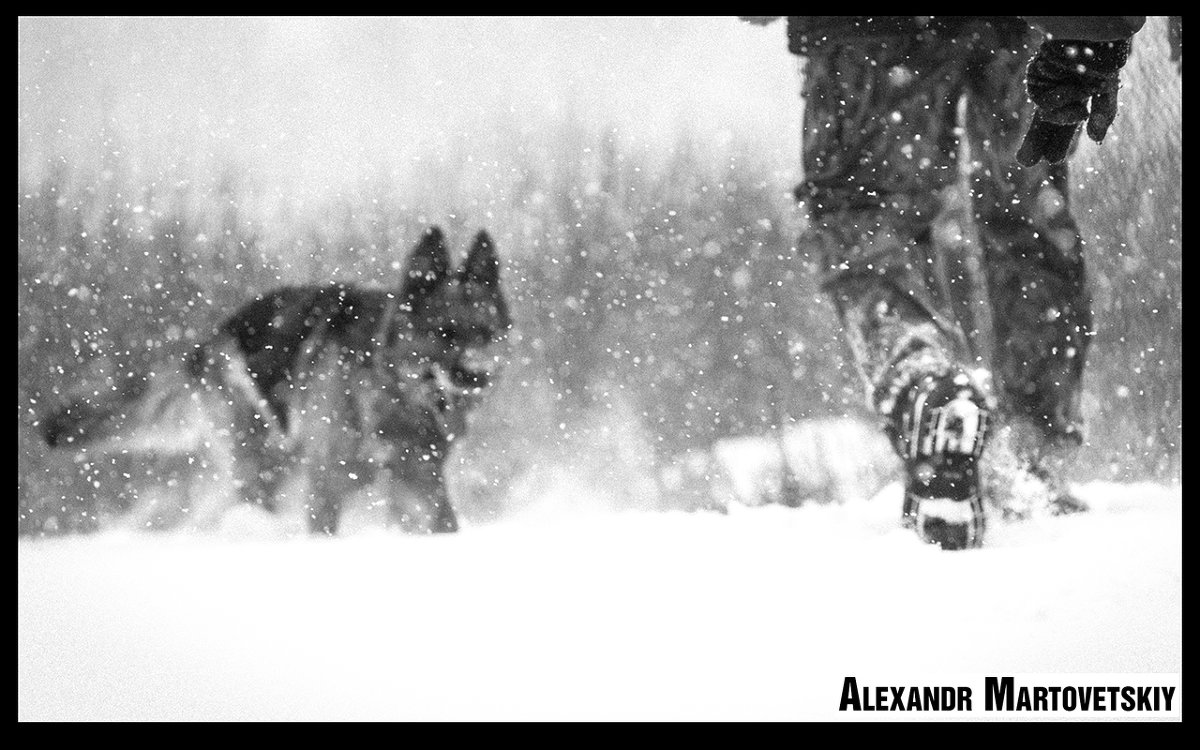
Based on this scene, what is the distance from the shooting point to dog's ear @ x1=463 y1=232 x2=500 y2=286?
1343 mm

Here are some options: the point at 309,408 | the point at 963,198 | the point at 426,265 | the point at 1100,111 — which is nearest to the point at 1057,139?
the point at 1100,111

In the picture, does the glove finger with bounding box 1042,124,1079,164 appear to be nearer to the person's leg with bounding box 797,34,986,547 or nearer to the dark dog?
the person's leg with bounding box 797,34,986,547

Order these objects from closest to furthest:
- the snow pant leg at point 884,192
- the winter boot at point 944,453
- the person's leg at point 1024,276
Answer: the winter boot at point 944,453 < the snow pant leg at point 884,192 < the person's leg at point 1024,276

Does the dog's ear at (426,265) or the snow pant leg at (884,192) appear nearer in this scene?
the snow pant leg at (884,192)

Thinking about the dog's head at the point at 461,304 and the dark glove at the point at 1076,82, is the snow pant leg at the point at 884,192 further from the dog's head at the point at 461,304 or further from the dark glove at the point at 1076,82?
the dog's head at the point at 461,304

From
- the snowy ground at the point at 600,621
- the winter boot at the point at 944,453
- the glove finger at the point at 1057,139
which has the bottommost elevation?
the snowy ground at the point at 600,621

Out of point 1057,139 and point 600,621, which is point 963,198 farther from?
point 600,621

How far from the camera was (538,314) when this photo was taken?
135 centimetres

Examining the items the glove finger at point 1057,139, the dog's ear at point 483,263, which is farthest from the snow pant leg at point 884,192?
the dog's ear at point 483,263

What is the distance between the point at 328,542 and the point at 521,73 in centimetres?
67

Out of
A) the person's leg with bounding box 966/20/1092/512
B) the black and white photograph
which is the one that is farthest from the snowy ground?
the person's leg with bounding box 966/20/1092/512

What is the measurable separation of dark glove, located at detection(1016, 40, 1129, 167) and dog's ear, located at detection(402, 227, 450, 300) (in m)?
0.74

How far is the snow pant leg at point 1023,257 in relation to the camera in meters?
1.21

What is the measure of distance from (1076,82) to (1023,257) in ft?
0.80
